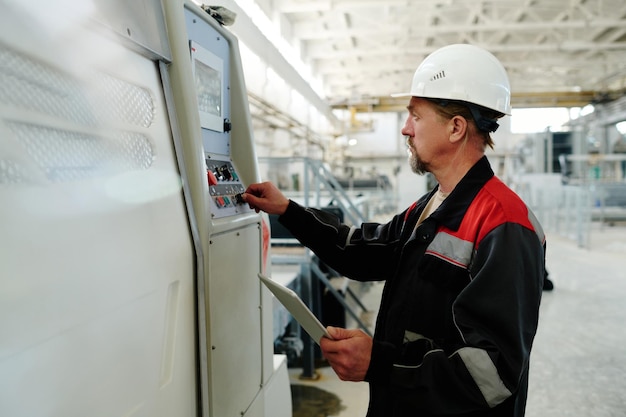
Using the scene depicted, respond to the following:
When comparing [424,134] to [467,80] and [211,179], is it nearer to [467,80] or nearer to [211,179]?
[467,80]

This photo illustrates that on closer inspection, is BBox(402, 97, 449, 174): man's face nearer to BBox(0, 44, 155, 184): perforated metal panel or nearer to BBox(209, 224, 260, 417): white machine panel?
BBox(209, 224, 260, 417): white machine panel

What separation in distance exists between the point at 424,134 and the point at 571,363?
3.05 metres

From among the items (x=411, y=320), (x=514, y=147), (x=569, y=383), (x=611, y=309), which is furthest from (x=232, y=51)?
(x=514, y=147)

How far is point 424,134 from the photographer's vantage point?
1240 mm

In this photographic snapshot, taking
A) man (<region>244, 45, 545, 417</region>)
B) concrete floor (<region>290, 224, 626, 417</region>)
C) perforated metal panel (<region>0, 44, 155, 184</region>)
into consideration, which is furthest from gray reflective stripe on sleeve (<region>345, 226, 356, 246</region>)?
concrete floor (<region>290, 224, 626, 417</region>)

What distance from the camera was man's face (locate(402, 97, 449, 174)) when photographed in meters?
1.23

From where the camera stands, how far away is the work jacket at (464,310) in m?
0.93

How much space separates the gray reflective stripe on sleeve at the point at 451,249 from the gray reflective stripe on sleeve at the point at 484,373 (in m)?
0.20

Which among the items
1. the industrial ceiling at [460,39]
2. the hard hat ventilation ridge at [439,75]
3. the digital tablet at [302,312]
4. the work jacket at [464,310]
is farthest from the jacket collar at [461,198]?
the industrial ceiling at [460,39]

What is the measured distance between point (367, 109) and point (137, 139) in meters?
11.3

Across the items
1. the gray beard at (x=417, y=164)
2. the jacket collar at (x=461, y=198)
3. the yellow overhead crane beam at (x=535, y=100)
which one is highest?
the yellow overhead crane beam at (x=535, y=100)

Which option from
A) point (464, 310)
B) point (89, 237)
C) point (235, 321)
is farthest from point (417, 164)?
point (89, 237)

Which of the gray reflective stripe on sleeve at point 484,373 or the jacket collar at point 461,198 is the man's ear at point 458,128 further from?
the gray reflective stripe on sleeve at point 484,373

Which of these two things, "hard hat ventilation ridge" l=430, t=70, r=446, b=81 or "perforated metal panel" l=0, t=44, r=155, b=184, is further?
"hard hat ventilation ridge" l=430, t=70, r=446, b=81
